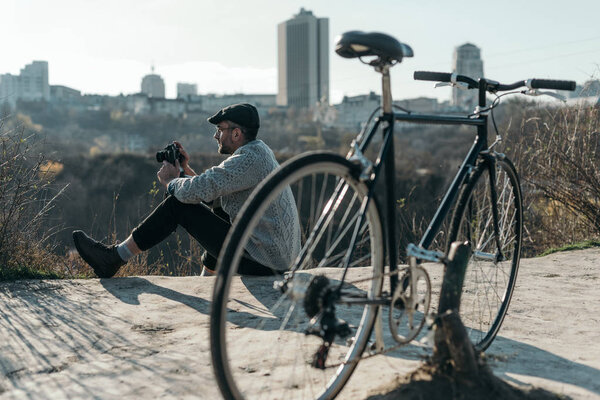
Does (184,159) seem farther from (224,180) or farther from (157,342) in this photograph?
(157,342)

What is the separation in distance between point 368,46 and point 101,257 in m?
2.60

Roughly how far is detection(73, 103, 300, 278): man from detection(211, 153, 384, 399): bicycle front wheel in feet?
2.92

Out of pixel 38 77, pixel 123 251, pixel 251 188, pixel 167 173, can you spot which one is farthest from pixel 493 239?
pixel 38 77

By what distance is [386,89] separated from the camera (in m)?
2.15

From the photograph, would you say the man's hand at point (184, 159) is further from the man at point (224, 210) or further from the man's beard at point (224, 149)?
the man's beard at point (224, 149)

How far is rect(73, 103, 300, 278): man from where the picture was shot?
12.0 feet

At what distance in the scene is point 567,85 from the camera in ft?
8.73

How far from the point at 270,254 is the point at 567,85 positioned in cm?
184

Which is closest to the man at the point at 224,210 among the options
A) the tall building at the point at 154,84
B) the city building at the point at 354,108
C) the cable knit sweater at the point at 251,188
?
the cable knit sweater at the point at 251,188

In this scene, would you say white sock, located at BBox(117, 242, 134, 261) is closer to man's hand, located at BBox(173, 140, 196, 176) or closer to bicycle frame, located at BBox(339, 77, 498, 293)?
man's hand, located at BBox(173, 140, 196, 176)

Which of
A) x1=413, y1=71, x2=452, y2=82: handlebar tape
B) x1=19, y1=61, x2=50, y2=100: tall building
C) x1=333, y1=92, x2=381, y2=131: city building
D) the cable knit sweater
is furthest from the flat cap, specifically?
x1=19, y1=61, x2=50, y2=100: tall building

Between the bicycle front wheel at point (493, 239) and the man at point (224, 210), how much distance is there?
3.63 ft

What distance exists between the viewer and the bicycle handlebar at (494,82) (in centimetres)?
266

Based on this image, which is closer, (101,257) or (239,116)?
(239,116)
